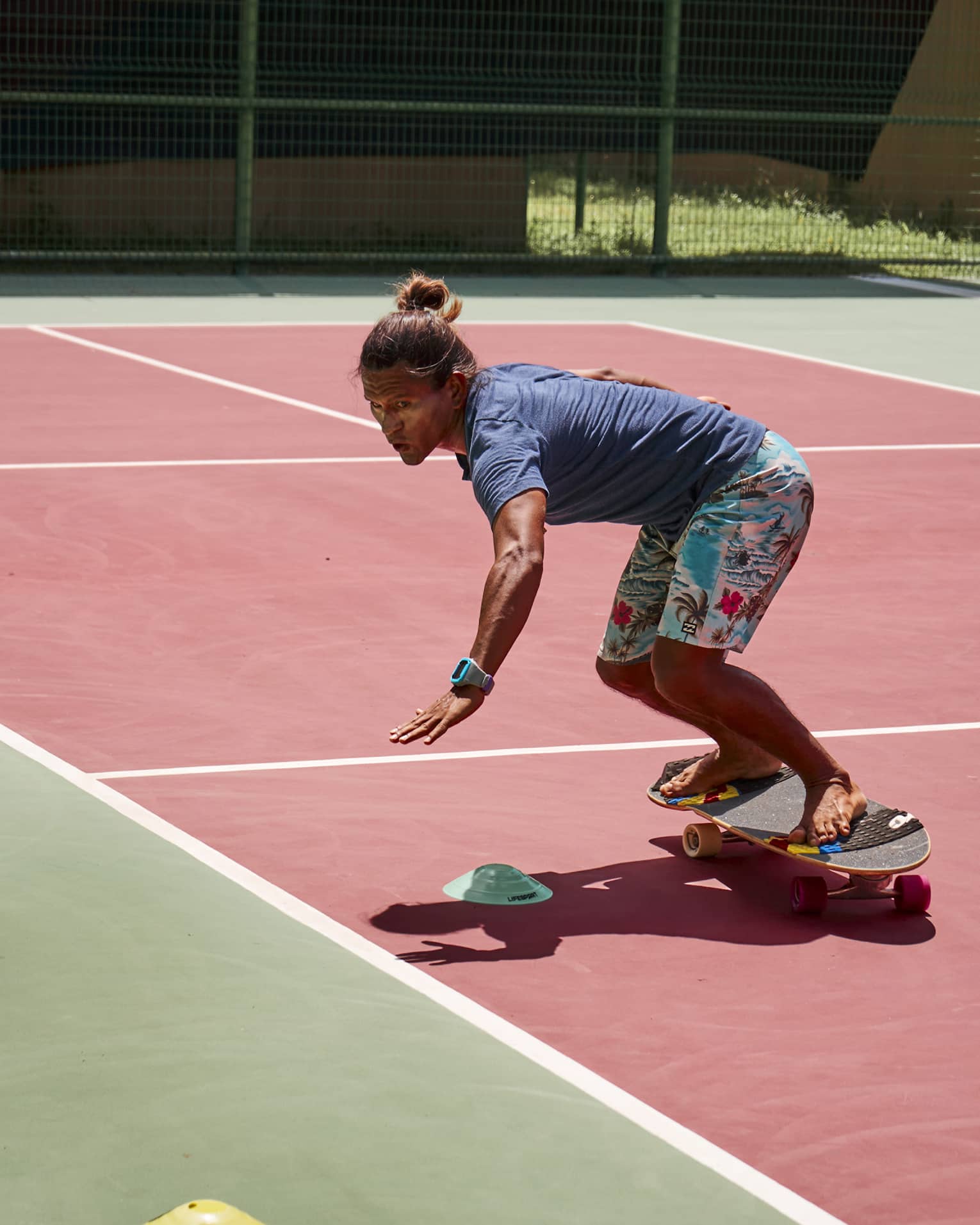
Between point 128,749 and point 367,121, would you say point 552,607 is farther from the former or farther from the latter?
point 367,121

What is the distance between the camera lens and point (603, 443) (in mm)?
5074

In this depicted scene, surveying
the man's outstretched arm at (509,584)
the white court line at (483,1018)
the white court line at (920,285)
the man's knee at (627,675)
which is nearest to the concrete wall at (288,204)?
the white court line at (920,285)

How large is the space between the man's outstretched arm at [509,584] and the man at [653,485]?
1 cm

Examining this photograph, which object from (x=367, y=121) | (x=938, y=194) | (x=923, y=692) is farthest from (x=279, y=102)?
(x=923, y=692)

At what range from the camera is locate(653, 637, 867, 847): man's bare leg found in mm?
5211

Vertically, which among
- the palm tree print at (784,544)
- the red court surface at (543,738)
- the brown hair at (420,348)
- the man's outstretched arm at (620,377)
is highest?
the brown hair at (420,348)

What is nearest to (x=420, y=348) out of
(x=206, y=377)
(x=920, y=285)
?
(x=206, y=377)

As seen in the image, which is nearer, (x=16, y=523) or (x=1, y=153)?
(x=16, y=523)

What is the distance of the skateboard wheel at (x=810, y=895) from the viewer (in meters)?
5.17

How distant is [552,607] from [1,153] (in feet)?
47.7

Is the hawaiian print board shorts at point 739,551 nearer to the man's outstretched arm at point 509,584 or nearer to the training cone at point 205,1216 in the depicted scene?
the man's outstretched arm at point 509,584

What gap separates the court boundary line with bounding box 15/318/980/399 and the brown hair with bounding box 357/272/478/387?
784 cm

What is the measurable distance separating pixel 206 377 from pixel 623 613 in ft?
31.5

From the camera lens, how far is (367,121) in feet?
74.4
